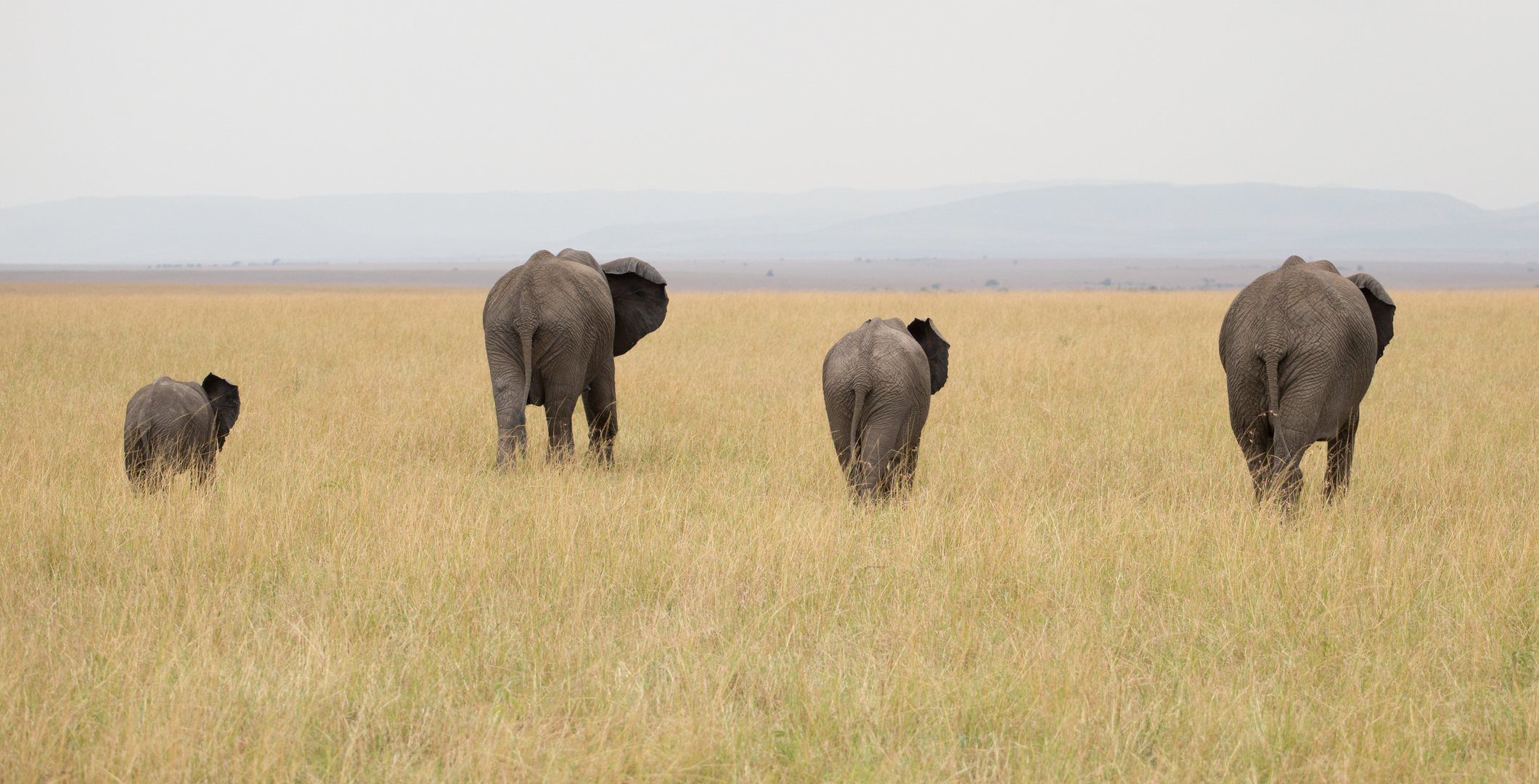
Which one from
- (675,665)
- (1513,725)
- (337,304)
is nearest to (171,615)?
(675,665)

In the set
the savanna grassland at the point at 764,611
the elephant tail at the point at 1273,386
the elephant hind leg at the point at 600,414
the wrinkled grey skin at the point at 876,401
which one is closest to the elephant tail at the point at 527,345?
the savanna grassland at the point at 764,611

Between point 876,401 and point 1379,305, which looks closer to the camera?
point 876,401

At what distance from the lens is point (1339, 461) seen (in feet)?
23.3

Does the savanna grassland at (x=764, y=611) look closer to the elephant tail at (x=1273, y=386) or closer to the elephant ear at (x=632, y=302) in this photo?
the elephant tail at (x=1273, y=386)

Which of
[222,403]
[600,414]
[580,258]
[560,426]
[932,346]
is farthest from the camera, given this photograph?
[580,258]

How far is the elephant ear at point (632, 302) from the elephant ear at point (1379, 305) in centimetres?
514

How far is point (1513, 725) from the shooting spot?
12.6 feet

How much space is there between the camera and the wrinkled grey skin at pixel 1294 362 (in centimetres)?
627

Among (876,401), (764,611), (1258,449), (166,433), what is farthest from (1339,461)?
(166,433)

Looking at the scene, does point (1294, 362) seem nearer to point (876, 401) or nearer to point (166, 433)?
point (876, 401)

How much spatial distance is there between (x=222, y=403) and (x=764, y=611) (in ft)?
13.9

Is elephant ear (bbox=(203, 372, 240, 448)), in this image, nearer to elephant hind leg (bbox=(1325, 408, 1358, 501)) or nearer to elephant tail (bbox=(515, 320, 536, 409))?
elephant tail (bbox=(515, 320, 536, 409))

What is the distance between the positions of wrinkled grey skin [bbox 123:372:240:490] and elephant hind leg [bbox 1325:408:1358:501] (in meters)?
6.85

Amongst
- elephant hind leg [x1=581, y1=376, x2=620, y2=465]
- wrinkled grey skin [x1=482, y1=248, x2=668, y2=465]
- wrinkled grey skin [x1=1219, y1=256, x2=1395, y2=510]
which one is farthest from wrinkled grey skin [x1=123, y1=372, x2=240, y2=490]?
wrinkled grey skin [x1=1219, y1=256, x2=1395, y2=510]
